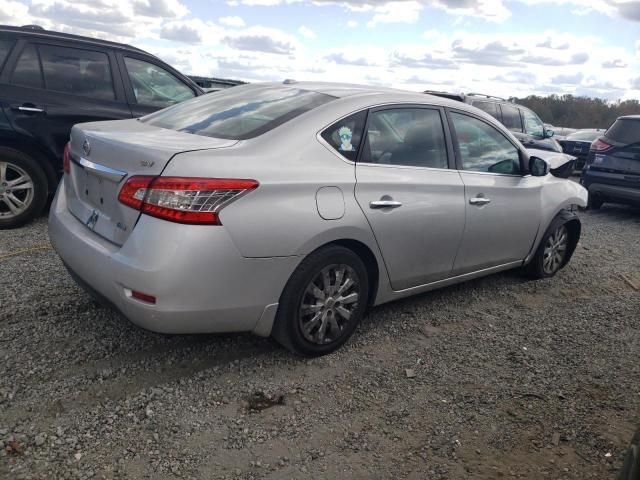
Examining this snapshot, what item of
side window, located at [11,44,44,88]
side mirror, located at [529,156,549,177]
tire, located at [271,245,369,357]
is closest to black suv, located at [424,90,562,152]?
side mirror, located at [529,156,549,177]

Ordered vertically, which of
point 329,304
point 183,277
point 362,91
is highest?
point 362,91

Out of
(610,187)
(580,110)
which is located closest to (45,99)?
(610,187)

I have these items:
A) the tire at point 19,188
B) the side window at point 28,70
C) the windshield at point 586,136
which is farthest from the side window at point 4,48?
the windshield at point 586,136

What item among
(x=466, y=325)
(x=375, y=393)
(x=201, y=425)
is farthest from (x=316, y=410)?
(x=466, y=325)

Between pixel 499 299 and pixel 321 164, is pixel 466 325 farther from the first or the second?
pixel 321 164

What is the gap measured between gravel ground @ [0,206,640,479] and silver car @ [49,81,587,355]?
1.16 feet

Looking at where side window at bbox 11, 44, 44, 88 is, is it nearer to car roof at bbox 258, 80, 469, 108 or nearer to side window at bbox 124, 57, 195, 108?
side window at bbox 124, 57, 195, 108

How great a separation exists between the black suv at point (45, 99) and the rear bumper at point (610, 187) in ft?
23.2

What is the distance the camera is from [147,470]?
2.49 meters

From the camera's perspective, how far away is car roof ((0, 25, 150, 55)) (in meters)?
5.66

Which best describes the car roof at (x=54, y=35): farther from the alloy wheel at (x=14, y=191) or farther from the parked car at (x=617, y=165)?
the parked car at (x=617, y=165)

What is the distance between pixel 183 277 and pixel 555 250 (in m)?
3.89

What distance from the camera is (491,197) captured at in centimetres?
446

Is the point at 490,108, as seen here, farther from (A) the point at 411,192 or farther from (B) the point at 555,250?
(A) the point at 411,192
